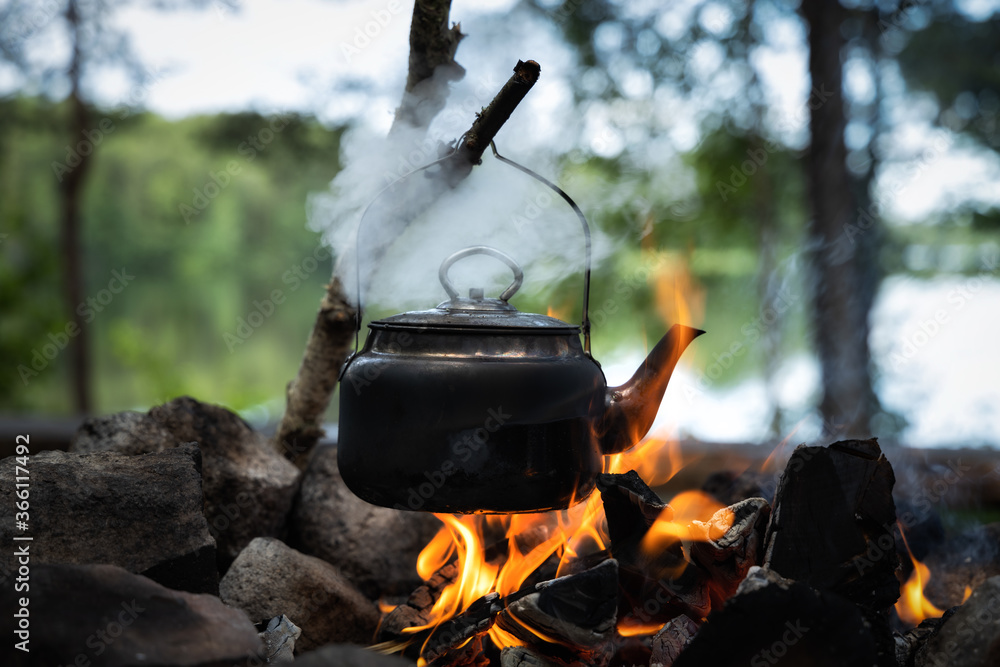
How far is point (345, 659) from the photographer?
142cm

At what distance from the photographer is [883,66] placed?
5.80 m

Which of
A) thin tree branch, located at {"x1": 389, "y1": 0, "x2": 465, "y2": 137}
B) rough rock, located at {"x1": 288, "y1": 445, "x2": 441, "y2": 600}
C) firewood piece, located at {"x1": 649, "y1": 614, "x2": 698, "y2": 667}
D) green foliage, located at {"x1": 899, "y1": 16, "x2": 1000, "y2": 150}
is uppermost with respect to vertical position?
green foliage, located at {"x1": 899, "y1": 16, "x2": 1000, "y2": 150}

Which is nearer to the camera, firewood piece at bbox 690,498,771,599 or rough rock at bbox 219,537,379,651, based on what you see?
firewood piece at bbox 690,498,771,599

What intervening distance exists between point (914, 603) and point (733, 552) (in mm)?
915

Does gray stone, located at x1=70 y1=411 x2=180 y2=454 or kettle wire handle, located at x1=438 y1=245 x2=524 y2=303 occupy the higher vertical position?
kettle wire handle, located at x1=438 y1=245 x2=524 y2=303

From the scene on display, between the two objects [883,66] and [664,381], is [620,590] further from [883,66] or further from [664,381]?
[883,66]

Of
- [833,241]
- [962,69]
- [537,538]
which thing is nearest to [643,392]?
[537,538]

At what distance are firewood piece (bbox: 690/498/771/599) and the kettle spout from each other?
1.25ft

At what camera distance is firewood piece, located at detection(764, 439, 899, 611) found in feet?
6.37

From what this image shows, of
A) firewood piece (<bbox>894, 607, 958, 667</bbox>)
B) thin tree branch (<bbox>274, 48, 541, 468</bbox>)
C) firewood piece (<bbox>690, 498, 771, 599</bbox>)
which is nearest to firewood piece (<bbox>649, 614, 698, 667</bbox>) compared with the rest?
firewood piece (<bbox>690, 498, 771, 599</bbox>)

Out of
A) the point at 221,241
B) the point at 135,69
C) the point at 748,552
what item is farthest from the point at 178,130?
the point at 748,552

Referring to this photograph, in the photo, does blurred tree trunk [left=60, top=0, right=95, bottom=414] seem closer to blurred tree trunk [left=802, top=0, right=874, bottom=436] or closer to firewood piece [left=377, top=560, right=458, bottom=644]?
firewood piece [left=377, top=560, right=458, bottom=644]

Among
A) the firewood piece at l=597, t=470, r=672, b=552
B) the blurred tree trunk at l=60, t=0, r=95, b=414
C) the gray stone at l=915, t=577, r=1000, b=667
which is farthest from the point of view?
the blurred tree trunk at l=60, t=0, r=95, b=414

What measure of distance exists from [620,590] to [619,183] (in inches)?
189
